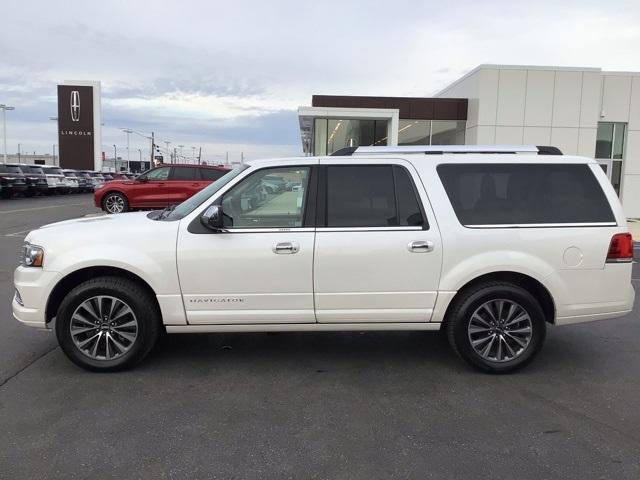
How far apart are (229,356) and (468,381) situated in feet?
6.96

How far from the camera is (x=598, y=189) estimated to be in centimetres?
475

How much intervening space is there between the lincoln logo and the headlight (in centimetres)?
5680

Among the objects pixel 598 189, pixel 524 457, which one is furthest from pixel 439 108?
pixel 524 457

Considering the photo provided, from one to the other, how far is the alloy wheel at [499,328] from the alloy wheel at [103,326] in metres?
2.84

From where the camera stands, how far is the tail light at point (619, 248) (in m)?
4.69

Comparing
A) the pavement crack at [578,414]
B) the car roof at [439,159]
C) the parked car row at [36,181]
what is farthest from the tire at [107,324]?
the parked car row at [36,181]

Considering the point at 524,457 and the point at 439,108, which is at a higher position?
the point at 439,108

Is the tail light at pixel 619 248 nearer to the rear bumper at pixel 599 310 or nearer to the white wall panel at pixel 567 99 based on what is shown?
the rear bumper at pixel 599 310

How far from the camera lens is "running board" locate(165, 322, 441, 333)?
4.64 m

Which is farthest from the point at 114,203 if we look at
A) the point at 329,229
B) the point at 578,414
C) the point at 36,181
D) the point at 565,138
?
the point at 578,414

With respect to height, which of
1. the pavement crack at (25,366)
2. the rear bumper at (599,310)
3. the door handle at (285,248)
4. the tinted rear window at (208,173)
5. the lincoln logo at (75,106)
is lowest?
the pavement crack at (25,366)

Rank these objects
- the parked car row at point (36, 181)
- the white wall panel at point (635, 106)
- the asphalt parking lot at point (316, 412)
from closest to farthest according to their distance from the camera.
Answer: the asphalt parking lot at point (316, 412) < the white wall panel at point (635, 106) < the parked car row at point (36, 181)

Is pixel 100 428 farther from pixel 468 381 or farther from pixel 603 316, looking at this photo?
pixel 603 316

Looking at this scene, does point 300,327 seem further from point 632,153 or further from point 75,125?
point 75,125
